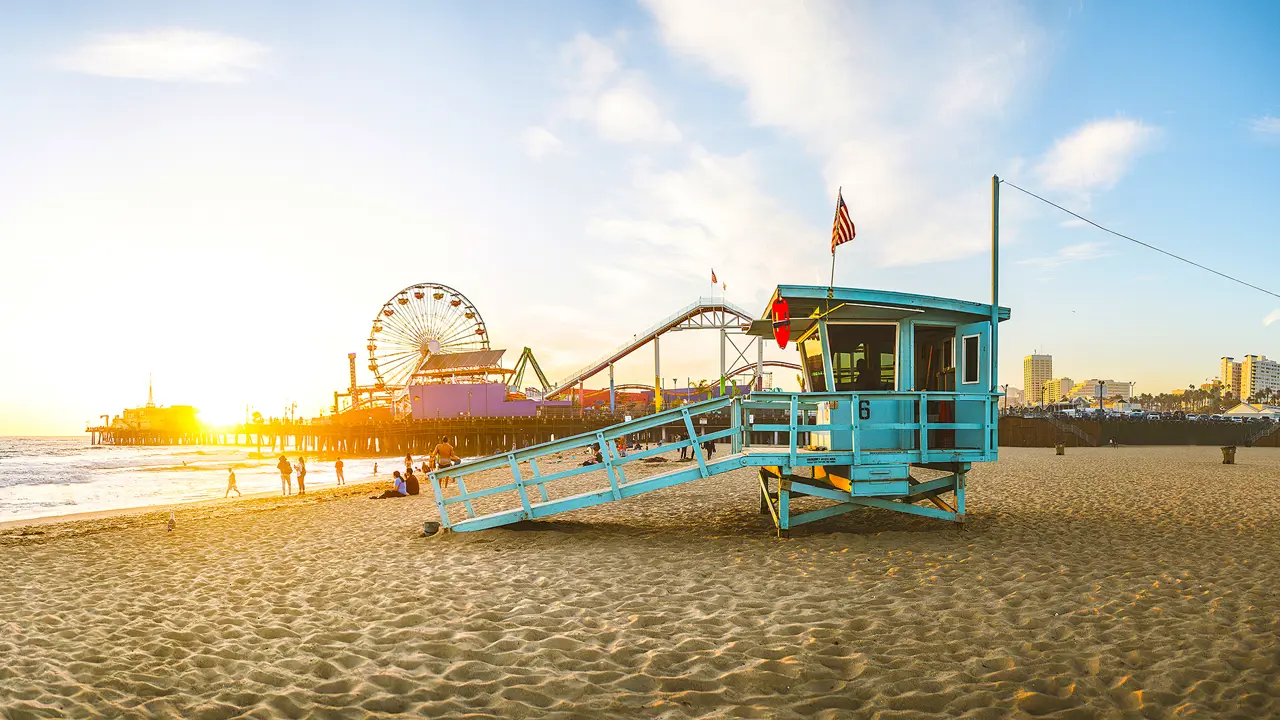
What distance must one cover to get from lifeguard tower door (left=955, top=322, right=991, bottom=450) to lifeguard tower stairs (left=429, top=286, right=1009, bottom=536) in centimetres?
1

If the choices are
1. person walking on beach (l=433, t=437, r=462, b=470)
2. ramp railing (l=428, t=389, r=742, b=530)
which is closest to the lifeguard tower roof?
ramp railing (l=428, t=389, r=742, b=530)

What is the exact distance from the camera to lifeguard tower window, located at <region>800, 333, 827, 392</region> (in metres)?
10.5

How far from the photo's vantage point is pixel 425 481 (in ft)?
72.7

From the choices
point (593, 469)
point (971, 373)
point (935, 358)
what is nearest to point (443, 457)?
point (593, 469)

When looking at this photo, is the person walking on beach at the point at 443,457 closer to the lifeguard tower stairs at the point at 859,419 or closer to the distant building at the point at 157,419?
the lifeguard tower stairs at the point at 859,419

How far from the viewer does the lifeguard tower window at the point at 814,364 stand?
10523mm

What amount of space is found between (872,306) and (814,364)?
1.56 meters

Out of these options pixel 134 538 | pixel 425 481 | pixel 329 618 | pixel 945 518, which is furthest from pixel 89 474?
pixel 945 518

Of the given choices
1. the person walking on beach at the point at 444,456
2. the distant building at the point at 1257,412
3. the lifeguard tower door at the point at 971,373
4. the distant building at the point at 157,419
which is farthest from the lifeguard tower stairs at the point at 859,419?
the distant building at the point at 157,419

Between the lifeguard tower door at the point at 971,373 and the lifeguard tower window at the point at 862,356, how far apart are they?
99 centimetres

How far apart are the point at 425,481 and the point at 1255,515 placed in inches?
819

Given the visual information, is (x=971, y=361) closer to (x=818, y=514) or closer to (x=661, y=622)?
(x=818, y=514)

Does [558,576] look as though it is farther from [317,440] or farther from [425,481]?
[317,440]

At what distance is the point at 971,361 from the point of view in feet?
32.8
